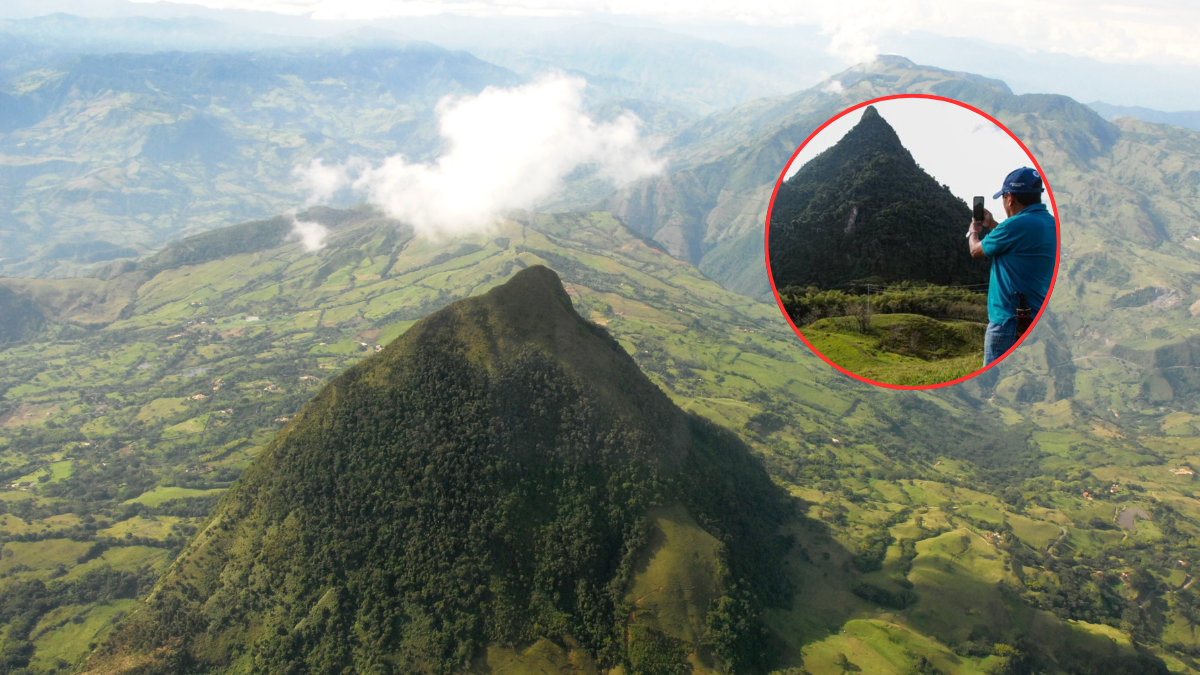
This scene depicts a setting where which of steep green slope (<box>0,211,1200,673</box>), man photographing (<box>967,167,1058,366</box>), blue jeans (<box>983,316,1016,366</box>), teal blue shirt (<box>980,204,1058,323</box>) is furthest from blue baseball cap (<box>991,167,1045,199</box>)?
steep green slope (<box>0,211,1200,673</box>)

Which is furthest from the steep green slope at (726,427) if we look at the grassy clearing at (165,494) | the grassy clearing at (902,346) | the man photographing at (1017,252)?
the man photographing at (1017,252)

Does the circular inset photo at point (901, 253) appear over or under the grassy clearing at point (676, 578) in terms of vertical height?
over

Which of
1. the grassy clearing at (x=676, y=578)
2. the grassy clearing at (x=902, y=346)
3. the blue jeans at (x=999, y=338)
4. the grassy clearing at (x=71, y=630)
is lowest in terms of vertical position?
the grassy clearing at (x=71, y=630)

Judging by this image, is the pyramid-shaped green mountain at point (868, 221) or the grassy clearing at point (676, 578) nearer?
the pyramid-shaped green mountain at point (868, 221)

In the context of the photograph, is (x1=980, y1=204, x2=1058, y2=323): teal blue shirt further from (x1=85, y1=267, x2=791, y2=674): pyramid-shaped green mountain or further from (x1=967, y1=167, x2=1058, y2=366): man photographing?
(x1=85, y1=267, x2=791, y2=674): pyramid-shaped green mountain

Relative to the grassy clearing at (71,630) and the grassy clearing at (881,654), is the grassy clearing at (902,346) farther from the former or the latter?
the grassy clearing at (71,630)

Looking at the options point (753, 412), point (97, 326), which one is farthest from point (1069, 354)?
point (97, 326)

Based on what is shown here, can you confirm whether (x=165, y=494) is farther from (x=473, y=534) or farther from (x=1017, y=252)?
(x=1017, y=252)

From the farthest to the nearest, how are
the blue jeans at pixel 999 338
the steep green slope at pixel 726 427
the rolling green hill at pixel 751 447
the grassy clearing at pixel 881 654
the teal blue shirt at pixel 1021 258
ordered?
the steep green slope at pixel 726 427 → the rolling green hill at pixel 751 447 → the grassy clearing at pixel 881 654 → the blue jeans at pixel 999 338 → the teal blue shirt at pixel 1021 258
